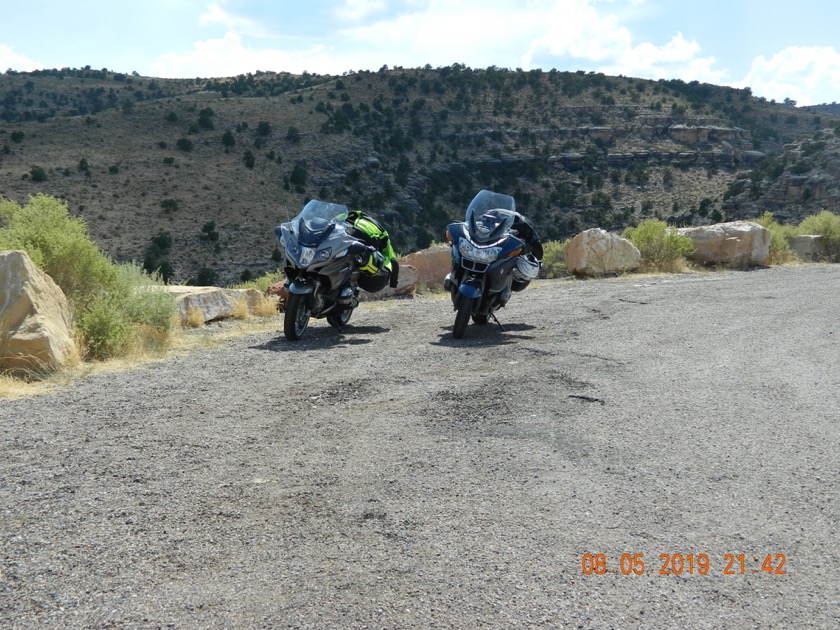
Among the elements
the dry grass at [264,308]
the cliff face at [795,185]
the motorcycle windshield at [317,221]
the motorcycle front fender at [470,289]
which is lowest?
the dry grass at [264,308]

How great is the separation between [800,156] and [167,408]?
5159 centimetres

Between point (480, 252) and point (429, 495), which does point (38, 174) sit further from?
point (429, 495)

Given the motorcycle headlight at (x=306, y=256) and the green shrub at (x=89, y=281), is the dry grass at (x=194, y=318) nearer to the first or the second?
the green shrub at (x=89, y=281)

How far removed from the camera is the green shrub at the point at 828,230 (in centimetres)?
2331

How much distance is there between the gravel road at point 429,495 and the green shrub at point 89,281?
1055 millimetres

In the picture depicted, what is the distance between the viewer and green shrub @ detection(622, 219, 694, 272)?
64.2 ft

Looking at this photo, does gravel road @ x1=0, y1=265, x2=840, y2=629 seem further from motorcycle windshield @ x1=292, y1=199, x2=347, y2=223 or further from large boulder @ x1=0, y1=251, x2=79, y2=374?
motorcycle windshield @ x1=292, y1=199, x2=347, y2=223

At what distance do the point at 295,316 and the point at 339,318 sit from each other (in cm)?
109

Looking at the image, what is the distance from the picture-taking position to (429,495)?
457 centimetres

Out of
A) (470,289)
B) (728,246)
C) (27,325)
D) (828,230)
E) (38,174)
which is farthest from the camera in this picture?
(38,174)

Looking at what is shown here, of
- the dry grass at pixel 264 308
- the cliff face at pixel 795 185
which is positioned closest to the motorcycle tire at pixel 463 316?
the dry grass at pixel 264 308
